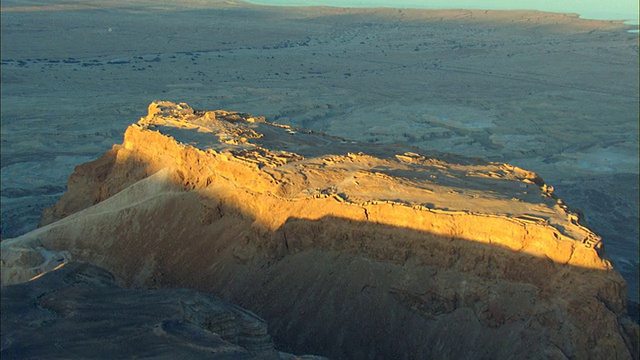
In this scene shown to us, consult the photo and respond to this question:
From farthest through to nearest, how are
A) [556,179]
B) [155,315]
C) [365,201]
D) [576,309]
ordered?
[556,179] < [365,201] < [576,309] < [155,315]

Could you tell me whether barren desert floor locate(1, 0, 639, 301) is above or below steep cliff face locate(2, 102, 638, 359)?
below

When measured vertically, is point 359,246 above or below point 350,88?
above

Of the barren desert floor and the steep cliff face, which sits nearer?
the steep cliff face

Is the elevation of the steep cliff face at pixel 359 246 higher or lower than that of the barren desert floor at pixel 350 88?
higher

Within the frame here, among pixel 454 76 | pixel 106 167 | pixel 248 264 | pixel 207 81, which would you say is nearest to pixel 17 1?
pixel 207 81

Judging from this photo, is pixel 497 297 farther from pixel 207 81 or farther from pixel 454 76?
pixel 454 76
